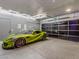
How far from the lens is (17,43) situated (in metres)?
5.00

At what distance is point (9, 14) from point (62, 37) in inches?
227

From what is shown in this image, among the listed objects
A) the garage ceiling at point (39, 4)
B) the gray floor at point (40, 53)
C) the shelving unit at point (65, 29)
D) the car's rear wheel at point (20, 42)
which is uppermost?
the garage ceiling at point (39, 4)

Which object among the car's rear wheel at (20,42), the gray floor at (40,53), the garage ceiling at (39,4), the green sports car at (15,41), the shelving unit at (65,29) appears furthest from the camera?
the shelving unit at (65,29)

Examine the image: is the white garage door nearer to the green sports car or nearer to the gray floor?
the green sports car

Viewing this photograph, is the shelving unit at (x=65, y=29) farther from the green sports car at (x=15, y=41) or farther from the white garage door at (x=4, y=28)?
the white garage door at (x=4, y=28)

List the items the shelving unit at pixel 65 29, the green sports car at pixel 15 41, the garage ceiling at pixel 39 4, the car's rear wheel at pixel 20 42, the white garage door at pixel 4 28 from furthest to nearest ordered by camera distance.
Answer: the shelving unit at pixel 65 29, the white garage door at pixel 4 28, the car's rear wheel at pixel 20 42, the green sports car at pixel 15 41, the garage ceiling at pixel 39 4

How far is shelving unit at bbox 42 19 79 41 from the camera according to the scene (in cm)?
713

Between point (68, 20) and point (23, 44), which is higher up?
point (68, 20)

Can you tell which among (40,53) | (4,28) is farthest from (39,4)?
(4,28)

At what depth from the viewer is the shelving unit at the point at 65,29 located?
7.13 metres

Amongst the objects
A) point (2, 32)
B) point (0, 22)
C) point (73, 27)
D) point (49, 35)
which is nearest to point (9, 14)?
point (0, 22)

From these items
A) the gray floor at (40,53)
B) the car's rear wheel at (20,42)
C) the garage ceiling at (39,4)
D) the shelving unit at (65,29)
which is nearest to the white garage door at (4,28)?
the garage ceiling at (39,4)

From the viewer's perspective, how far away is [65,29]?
7969 mm

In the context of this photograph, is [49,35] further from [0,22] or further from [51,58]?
[51,58]
